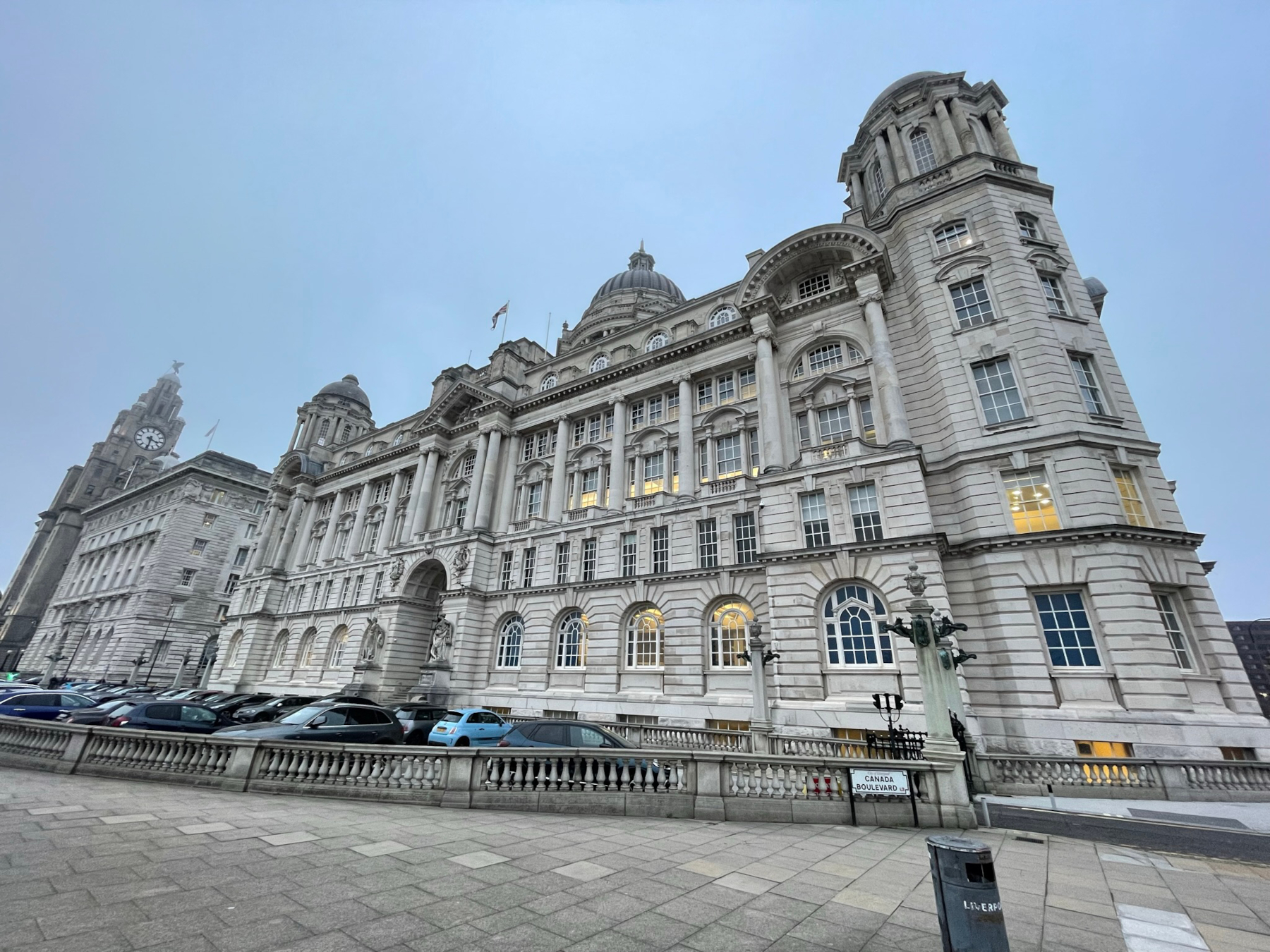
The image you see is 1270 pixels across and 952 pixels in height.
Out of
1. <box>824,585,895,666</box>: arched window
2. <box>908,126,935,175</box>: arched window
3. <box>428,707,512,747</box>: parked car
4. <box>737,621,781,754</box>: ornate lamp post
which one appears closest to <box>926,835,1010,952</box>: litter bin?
<box>737,621,781,754</box>: ornate lamp post

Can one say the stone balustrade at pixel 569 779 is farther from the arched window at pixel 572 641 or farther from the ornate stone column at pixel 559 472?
the ornate stone column at pixel 559 472

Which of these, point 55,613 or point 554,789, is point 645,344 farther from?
point 55,613

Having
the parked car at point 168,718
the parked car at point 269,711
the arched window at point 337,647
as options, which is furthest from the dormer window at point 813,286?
the arched window at point 337,647

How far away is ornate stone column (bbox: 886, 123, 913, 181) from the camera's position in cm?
2933

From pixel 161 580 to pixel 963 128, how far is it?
81.3m

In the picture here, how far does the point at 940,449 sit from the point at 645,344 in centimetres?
1998

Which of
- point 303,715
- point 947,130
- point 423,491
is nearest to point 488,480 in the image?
point 423,491

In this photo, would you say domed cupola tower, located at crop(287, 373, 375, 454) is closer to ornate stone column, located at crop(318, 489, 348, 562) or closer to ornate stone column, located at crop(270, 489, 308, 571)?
ornate stone column, located at crop(270, 489, 308, 571)

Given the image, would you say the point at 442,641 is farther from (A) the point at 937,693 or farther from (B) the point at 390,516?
(A) the point at 937,693

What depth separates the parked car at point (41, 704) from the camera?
17.8 m

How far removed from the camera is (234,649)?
159ft

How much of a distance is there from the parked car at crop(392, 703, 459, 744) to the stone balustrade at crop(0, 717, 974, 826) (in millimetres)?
7878

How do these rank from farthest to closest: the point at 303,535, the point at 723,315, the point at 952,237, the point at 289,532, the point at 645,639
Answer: the point at 289,532
the point at 303,535
the point at 723,315
the point at 645,639
the point at 952,237

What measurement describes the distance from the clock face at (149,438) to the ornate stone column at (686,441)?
114 meters
